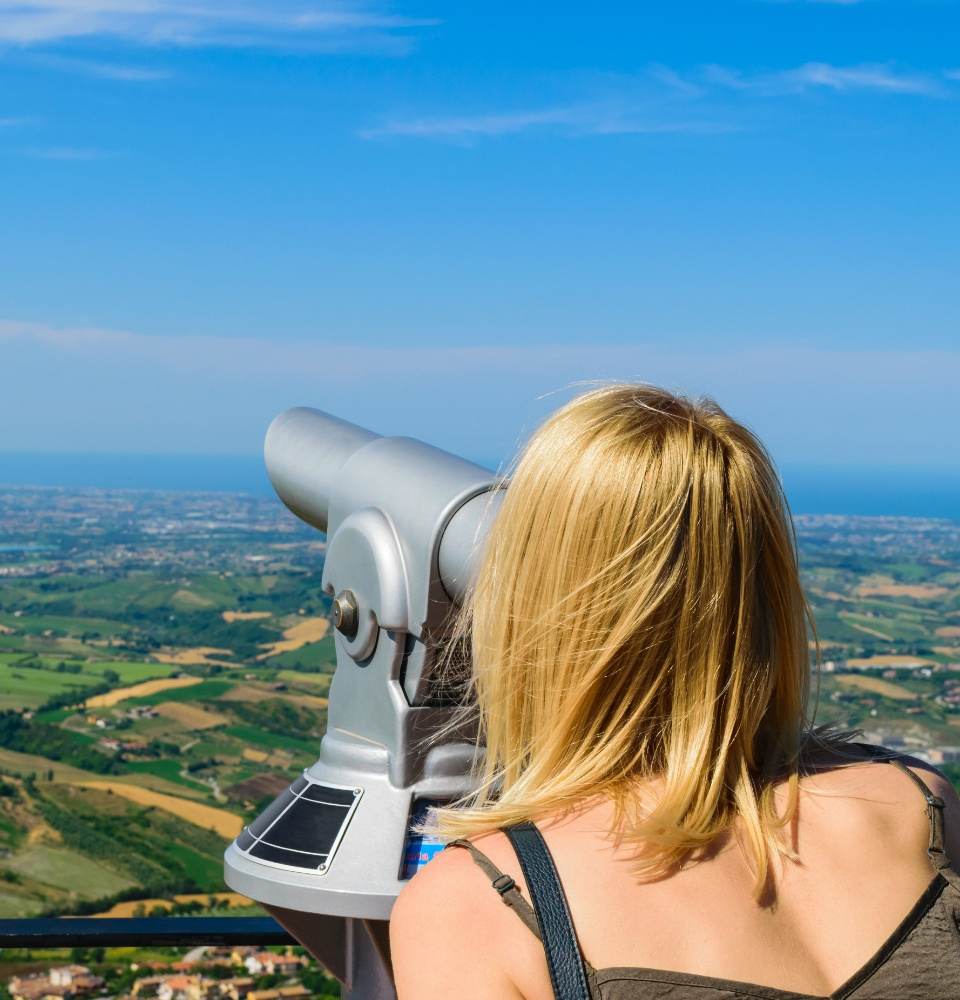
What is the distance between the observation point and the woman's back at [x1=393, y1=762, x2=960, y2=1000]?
33.2 inches

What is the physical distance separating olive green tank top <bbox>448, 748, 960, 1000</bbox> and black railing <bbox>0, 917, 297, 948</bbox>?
1.03 metres

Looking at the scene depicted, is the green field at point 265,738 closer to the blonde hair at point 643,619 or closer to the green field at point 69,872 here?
the green field at point 69,872

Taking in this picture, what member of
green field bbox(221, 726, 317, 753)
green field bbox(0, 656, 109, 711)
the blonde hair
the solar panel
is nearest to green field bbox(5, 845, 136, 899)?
green field bbox(221, 726, 317, 753)

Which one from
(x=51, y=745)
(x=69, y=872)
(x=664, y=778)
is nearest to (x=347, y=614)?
(x=664, y=778)

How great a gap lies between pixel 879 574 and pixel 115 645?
11.9 m

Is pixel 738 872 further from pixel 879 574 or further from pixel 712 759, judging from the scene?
pixel 879 574

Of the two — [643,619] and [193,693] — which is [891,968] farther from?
[193,693]

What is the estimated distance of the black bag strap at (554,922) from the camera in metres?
0.82

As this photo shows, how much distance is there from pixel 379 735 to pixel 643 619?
57 centimetres

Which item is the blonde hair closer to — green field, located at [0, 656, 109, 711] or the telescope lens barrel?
the telescope lens barrel

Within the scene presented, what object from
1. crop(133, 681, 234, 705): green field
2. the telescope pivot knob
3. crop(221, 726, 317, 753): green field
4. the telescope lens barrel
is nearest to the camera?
the telescope pivot knob

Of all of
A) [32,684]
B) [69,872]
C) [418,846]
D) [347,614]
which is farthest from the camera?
[32,684]

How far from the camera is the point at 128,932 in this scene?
176 cm

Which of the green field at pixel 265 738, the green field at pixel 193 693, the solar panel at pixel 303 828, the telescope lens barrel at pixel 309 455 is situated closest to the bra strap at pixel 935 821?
the solar panel at pixel 303 828
